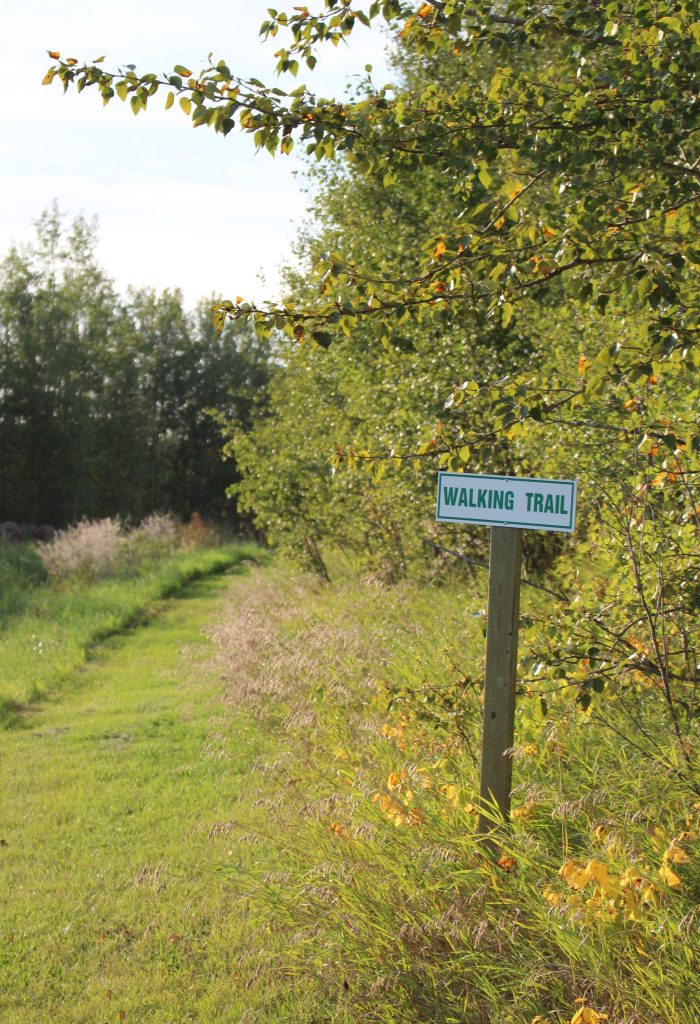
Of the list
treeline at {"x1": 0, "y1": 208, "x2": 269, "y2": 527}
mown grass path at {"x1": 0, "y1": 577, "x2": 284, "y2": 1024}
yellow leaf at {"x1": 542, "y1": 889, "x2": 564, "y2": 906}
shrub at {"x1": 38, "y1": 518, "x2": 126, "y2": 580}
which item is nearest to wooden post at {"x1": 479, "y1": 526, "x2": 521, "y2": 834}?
yellow leaf at {"x1": 542, "y1": 889, "x2": 564, "y2": 906}

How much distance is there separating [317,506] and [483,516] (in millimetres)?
9555

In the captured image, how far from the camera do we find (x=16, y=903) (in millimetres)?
5078

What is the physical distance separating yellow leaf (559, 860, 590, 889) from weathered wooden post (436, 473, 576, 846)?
73 cm

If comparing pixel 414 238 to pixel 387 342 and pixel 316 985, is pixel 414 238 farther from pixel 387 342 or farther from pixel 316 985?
pixel 316 985

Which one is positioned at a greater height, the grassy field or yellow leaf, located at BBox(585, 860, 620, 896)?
yellow leaf, located at BBox(585, 860, 620, 896)

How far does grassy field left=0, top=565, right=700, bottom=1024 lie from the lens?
3.43 meters

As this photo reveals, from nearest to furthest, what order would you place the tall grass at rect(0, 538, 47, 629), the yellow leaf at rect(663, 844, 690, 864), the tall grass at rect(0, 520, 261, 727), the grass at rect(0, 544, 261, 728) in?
1. the yellow leaf at rect(663, 844, 690, 864)
2. the grass at rect(0, 544, 261, 728)
3. the tall grass at rect(0, 520, 261, 727)
4. the tall grass at rect(0, 538, 47, 629)

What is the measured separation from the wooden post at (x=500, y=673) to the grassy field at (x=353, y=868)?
0.13m

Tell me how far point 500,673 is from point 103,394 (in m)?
29.9

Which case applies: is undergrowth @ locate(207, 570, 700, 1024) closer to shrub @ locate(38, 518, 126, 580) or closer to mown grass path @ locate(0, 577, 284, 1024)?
mown grass path @ locate(0, 577, 284, 1024)

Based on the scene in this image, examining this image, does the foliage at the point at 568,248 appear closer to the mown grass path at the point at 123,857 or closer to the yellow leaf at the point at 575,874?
the yellow leaf at the point at 575,874

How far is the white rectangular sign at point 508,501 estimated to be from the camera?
13.9 ft

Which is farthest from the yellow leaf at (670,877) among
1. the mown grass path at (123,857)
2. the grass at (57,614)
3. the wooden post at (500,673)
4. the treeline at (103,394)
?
the treeline at (103,394)

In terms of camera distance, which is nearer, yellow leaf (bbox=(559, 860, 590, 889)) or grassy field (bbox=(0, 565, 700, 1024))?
yellow leaf (bbox=(559, 860, 590, 889))
